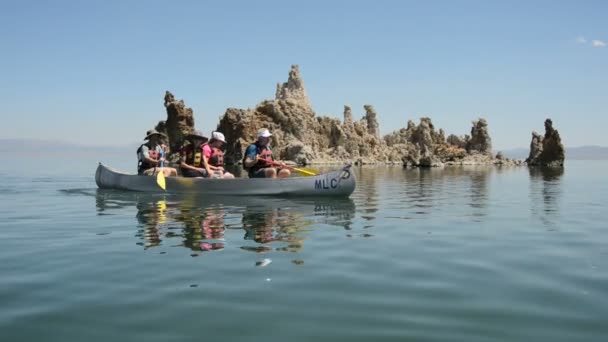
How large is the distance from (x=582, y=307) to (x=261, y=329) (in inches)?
136

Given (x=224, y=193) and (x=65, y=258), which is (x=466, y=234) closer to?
(x=65, y=258)

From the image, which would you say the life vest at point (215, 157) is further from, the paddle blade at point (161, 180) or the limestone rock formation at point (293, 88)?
the limestone rock formation at point (293, 88)

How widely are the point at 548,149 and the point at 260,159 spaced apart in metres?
77.0

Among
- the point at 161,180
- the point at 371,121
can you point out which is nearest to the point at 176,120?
the point at 371,121

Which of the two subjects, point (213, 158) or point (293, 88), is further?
point (293, 88)

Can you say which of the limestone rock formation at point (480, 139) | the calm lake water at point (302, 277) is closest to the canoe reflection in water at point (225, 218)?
the calm lake water at point (302, 277)

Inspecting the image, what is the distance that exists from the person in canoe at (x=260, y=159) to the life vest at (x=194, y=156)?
1970 mm

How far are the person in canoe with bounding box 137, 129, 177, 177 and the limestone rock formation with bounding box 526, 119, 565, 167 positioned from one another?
74.6 meters

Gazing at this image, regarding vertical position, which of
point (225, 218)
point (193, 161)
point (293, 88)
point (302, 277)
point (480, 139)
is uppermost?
point (293, 88)

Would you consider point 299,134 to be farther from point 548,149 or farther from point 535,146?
point 548,149

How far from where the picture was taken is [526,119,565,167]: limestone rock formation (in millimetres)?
83125

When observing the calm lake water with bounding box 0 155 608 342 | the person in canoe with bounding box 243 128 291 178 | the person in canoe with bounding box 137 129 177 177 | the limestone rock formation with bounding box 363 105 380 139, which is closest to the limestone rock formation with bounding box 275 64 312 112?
the limestone rock formation with bounding box 363 105 380 139

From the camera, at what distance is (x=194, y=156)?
19703 mm

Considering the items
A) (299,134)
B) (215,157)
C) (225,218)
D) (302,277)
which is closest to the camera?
(302,277)
